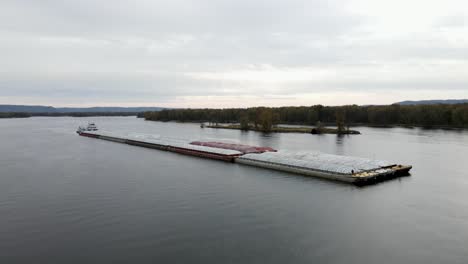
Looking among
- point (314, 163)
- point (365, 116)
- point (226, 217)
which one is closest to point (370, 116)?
point (365, 116)

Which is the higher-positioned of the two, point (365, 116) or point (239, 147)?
point (365, 116)

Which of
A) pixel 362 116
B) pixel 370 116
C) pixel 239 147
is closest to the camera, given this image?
pixel 239 147

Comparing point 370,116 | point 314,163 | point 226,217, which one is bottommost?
point 226,217

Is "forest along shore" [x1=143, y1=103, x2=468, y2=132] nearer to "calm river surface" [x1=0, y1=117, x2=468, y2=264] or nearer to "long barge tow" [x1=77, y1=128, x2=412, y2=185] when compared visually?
"long barge tow" [x1=77, y1=128, x2=412, y2=185]

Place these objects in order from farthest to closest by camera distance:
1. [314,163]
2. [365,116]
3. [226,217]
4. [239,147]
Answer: [365,116] → [239,147] → [314,163] → [226,217]

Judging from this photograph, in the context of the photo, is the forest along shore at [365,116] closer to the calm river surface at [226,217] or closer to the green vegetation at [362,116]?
the green vegetation at [362,116]

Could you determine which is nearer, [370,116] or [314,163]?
[314,163]

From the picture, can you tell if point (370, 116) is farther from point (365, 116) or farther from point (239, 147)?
point (239, 147)

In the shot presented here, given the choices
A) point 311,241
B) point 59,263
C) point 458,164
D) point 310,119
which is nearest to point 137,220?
point 59,263
